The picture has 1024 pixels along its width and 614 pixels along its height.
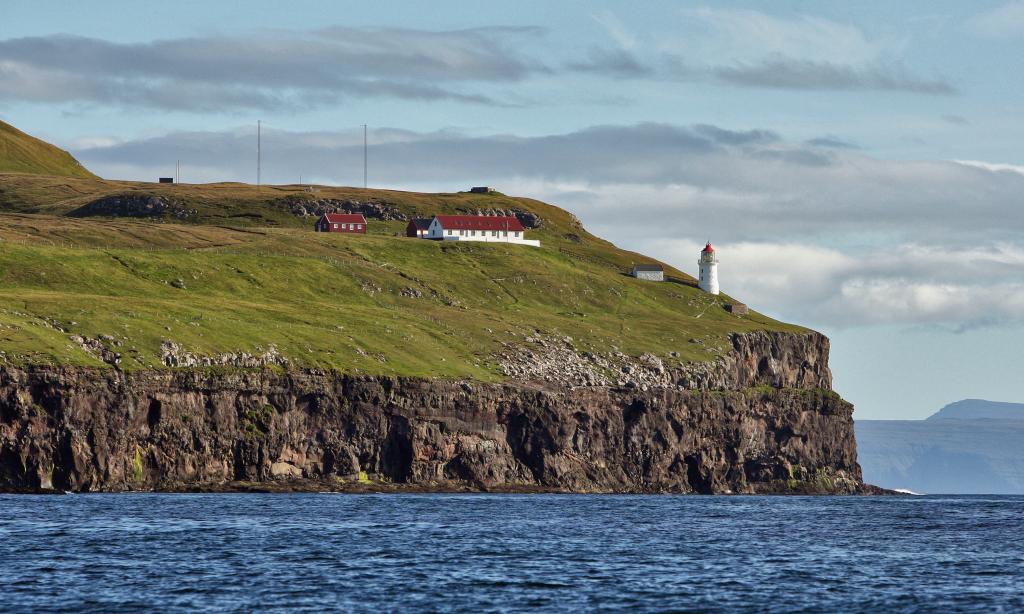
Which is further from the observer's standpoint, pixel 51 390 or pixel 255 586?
pixel 51 390

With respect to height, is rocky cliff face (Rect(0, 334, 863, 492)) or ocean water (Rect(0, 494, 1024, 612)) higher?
rocky cliff face (Rect(0, 334, 863, 492))

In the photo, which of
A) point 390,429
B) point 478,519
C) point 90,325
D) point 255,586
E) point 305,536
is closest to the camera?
point 255,586

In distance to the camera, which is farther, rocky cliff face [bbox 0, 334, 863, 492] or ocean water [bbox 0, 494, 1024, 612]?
rocky cliff face [bbox 0, 334, 863, 492]

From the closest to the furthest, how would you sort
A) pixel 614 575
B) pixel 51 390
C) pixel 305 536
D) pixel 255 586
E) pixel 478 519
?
pixel 255 586 < pixel 614 575 < pixel 305 536 < pixel 478 519 < pixel 51 390

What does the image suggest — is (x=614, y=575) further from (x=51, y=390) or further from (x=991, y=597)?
(x=51, y=390)

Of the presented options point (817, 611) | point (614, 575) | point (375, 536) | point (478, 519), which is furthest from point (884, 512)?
point (817, 611)

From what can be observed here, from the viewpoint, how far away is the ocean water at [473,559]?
229ft

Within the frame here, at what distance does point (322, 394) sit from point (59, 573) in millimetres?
105414

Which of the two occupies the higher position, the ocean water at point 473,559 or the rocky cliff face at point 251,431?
the rocky cliff face at point 251,431

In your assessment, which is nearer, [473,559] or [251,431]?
[473,559]

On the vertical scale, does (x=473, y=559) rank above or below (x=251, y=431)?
below

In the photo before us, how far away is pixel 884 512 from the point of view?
162 metres

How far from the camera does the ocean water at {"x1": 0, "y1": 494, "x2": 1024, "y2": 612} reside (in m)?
69.9

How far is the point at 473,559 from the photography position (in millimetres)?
88312
